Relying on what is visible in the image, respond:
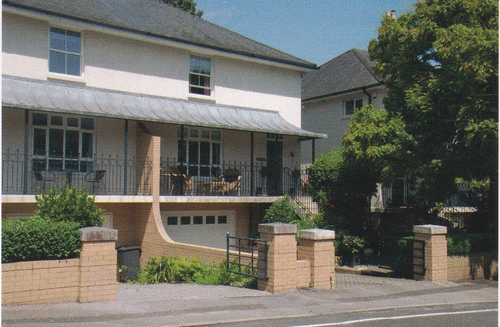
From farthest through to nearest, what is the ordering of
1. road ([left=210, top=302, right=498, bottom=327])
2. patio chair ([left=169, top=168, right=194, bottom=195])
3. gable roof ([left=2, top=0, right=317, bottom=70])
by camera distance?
patio chair ([left=169, top=168, right=194, bottom=195]) → gable roof ([left=2, top=0, right=317, bottom=70]) → road ([left=210, top=302, right=498, bottom=327])

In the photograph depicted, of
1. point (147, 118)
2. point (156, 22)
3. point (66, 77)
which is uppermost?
point (156, 22)

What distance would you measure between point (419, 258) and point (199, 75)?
10399mm

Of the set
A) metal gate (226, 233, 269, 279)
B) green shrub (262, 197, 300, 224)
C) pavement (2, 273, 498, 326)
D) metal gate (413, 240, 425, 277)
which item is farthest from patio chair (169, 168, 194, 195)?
metal gate (413, 240, 425, 277)

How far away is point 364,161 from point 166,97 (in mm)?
7142

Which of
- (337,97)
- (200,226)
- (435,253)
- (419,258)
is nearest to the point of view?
(435,253)

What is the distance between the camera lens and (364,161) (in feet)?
57.5

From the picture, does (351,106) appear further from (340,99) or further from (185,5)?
(185,5)

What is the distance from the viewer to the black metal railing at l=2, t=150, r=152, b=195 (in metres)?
15.7

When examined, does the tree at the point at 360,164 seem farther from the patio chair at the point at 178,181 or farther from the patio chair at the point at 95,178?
the patio chair at the point at 95,178

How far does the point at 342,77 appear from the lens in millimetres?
27484

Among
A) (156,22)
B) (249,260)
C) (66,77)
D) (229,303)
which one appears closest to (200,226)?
(66,77)

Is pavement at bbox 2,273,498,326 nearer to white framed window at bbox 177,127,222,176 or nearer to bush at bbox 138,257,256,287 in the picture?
bush at bbox 138,257,256,287

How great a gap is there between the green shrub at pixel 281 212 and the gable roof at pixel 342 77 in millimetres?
8524

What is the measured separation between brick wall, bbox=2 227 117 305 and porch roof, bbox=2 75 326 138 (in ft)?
21.8
